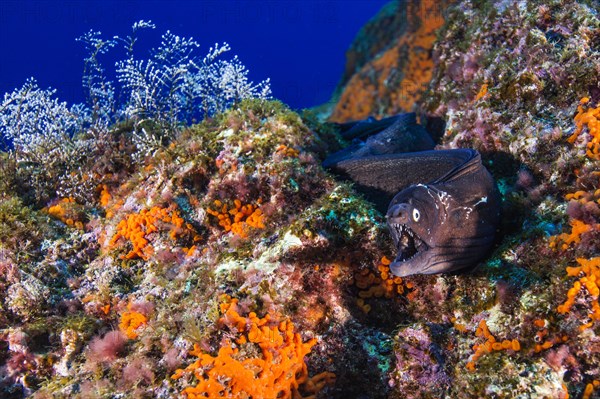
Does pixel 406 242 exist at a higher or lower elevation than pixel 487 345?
higher

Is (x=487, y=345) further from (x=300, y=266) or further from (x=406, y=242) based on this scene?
(x=300, y=266)

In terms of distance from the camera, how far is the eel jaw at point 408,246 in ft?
10.6

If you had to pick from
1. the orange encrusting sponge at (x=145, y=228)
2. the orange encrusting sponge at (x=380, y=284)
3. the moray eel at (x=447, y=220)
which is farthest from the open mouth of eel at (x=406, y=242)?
the orange encrusting sponge at (x=145, y=228)

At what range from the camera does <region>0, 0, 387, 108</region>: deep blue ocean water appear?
2795 inches

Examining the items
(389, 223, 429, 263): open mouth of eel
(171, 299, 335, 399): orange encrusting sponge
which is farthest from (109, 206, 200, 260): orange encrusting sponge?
(389, 223, 429, 263): open mouth of eel

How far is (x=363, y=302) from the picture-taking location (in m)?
3.70

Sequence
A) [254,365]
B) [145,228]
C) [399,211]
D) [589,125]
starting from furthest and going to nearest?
1. [145,228]
2. [589,125]
3. [399,211]
4. [254,365]

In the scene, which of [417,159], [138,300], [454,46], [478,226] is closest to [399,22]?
[454,46]

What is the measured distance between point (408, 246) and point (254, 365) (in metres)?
1.62

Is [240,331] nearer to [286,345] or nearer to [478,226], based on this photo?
[286,345]

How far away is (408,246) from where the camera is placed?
3.45m

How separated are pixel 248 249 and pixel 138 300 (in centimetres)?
133

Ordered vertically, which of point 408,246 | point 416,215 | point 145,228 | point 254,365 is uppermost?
point 145,228

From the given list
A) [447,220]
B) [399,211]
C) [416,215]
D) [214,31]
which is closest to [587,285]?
[447,220]
